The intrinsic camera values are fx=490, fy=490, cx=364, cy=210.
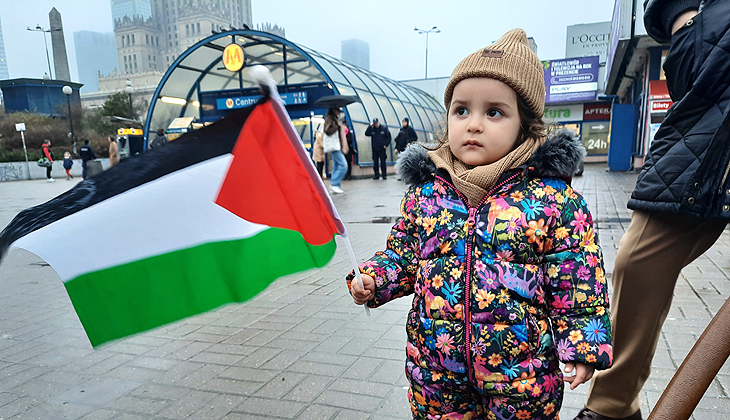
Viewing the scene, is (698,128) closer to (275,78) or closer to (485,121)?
(485,121)

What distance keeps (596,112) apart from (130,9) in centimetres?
17969

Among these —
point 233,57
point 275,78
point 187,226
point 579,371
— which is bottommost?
point 579,371

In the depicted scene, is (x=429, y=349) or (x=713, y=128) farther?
(x=713, y=128)

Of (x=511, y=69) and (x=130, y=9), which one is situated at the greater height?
(x=130, y=9)

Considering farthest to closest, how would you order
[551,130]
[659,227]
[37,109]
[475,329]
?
[37,109] < [659,227] < [551,130] < [475,329]

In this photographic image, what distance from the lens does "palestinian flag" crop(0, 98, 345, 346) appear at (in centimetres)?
137

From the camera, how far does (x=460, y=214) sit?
152 centimetres

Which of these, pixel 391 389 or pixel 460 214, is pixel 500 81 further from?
pixel 391 389

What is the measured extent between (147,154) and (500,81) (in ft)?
3.68

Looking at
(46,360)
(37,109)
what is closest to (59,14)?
(37,109)

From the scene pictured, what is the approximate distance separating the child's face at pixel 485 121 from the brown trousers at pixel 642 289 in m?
0.77

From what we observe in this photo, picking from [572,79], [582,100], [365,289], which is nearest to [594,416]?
[365,289]

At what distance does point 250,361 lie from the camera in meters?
2.98

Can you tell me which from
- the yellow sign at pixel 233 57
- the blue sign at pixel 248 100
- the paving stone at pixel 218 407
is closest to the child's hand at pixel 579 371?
the paving stone at pixel 218 407
